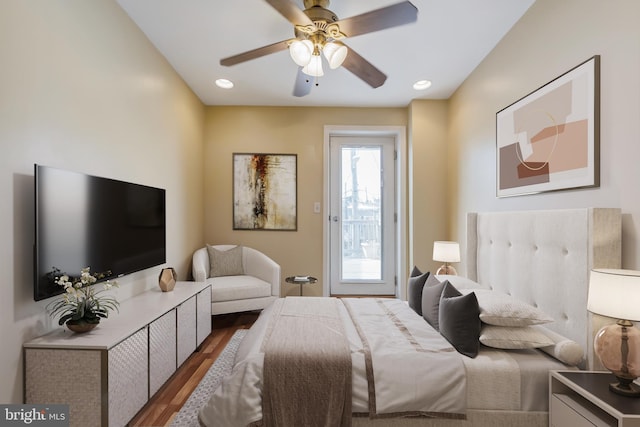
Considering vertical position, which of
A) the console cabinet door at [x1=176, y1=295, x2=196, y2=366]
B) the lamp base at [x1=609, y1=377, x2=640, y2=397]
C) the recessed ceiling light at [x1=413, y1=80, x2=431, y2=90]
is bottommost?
the console cabinet door at [x1=176, y1=295, x2=196, y2=366]

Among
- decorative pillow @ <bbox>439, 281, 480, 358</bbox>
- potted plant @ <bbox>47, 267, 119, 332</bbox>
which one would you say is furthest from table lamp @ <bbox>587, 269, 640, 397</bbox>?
potted plant @ <bbox>47, 267, 119, 332</bbox>

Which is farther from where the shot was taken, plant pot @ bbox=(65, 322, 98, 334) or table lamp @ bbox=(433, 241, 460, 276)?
table lamp @ bbox=(433, 241, 460, 276)

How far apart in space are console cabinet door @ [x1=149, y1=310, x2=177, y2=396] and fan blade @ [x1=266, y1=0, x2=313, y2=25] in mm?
2001

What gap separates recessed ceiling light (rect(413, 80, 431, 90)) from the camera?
11.8ft

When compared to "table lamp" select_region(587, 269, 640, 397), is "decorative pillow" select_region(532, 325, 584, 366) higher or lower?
lower

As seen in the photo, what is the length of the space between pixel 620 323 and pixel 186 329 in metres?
2.69

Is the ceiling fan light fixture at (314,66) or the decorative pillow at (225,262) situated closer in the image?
the ceiling fan light fixture at (314,66)

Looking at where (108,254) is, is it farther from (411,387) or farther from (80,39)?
(411,387)

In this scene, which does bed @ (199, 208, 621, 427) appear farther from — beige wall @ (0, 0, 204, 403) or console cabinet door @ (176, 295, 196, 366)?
beige wall @ (0, 0, 204, 403)

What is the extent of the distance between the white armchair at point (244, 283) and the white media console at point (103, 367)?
121 centimetres

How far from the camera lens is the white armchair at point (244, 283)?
348 cm

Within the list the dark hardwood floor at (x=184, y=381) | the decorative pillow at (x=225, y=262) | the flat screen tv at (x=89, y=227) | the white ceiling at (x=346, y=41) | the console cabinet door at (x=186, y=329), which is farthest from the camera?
the decorative pillow at (x=225, y=262)

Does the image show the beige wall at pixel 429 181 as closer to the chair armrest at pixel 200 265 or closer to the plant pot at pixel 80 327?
the chair armrest at pixel 200 265

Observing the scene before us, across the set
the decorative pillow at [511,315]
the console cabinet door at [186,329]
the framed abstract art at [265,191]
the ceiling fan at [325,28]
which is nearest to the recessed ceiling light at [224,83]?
the framed abstract art at [265,191]
